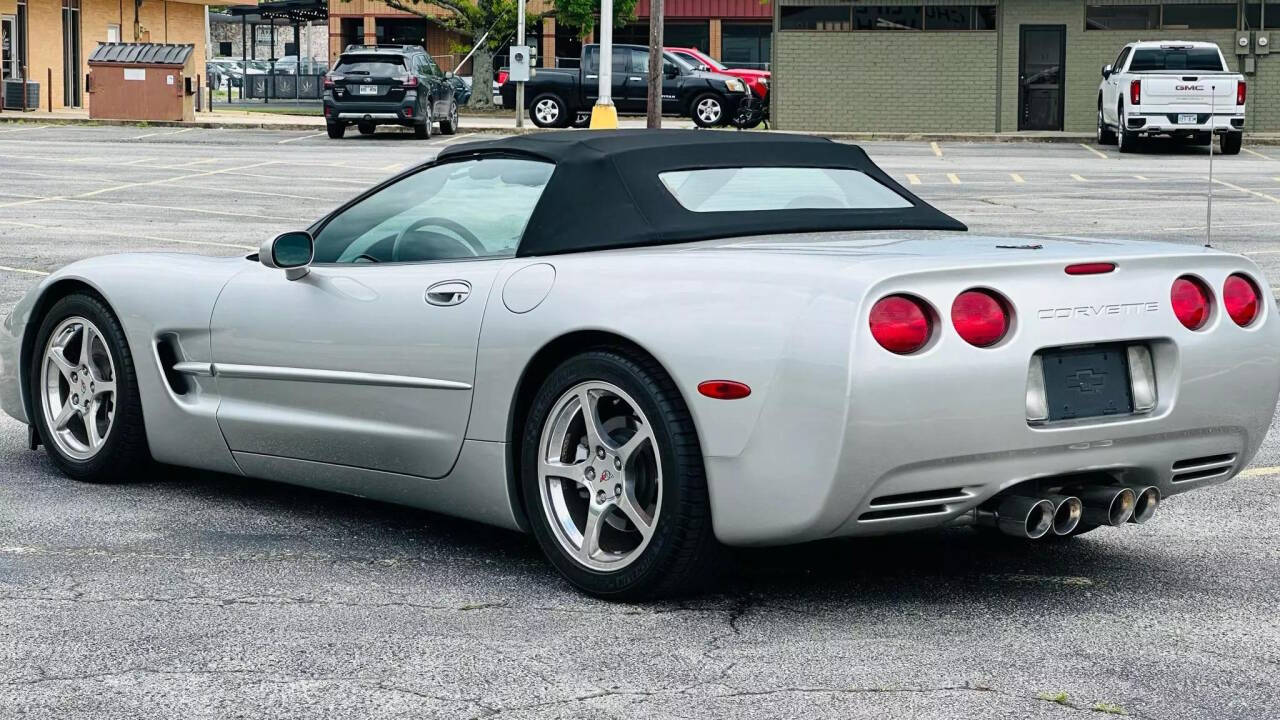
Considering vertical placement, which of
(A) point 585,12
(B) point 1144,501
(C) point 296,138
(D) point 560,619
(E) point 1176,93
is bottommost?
(D) point 560,619

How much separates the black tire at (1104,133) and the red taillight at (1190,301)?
29.9 meters

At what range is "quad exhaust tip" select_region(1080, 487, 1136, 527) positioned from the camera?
15.6 ft

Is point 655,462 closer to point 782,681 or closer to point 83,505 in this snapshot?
point 782,681

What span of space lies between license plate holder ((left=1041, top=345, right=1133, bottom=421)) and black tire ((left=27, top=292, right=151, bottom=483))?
123 inches

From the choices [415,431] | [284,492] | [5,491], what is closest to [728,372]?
[415,431]

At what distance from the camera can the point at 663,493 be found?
15.0ft

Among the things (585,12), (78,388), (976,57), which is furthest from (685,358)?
(585,12)

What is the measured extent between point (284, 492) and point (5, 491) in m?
0.92

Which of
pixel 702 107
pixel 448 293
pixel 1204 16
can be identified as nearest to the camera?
pixel 448 293

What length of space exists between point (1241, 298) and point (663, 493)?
169cm

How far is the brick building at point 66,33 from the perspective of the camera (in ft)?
147

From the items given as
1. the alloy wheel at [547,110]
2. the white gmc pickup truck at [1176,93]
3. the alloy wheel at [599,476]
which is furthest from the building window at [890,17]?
the alloy wheel at [599,476]

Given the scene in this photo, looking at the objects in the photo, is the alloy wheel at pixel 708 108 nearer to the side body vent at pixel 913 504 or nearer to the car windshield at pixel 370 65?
the car windshield at pixel 370 65

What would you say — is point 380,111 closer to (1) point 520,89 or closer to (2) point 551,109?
(1) point 520,89
